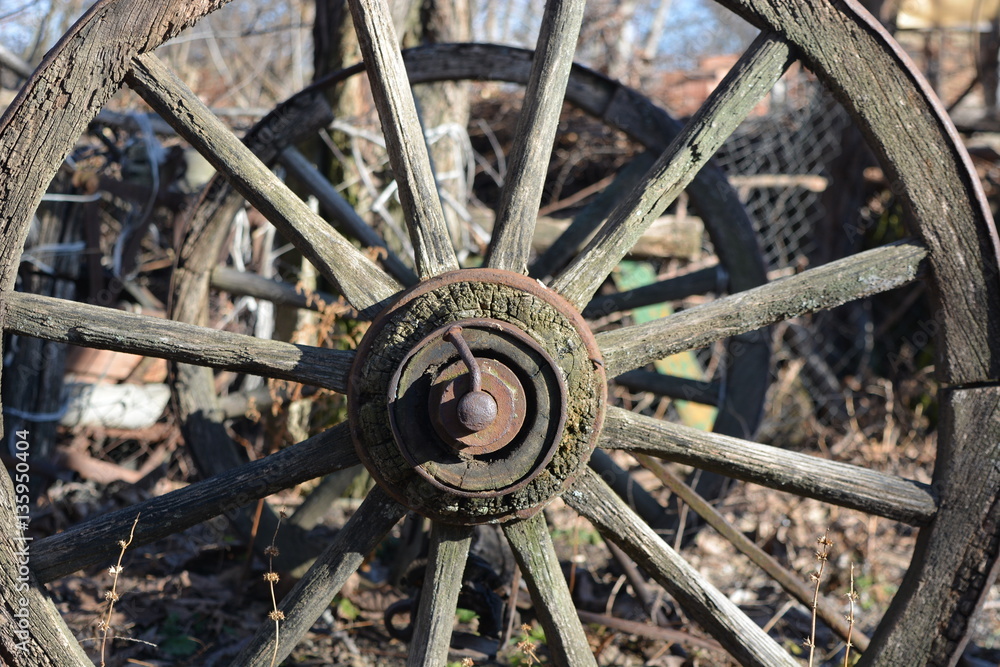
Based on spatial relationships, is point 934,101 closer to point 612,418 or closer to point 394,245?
point 612,418

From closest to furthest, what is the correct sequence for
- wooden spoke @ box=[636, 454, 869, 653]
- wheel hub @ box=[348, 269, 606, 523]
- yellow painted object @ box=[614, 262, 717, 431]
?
wheel hub @ box=[348, 269, 606, 523] → wooden spoke @ box=[636, 454, 869, 653] → yellow painted object @ box=[614, 262, 717, 431]

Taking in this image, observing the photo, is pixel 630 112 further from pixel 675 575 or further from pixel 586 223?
pixel 675 575

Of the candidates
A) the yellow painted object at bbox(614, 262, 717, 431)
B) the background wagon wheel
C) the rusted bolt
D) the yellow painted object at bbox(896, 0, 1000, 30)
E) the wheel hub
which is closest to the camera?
the rusted bolt

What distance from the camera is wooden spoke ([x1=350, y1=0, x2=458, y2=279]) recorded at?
1.73 metres

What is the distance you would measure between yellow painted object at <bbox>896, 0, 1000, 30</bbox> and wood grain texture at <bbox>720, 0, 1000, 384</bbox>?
3666mm

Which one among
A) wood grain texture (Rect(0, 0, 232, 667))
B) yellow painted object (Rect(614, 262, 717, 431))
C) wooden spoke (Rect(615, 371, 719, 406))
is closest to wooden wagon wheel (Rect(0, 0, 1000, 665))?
wood grain texture (Rect(0, 0, 232, 667))

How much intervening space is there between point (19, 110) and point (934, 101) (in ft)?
6.00

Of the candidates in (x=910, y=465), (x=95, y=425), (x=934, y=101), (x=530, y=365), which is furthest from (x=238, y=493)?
(x=910, y=465)

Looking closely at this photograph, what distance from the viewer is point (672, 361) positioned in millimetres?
4016

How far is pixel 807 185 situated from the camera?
4.73 metres

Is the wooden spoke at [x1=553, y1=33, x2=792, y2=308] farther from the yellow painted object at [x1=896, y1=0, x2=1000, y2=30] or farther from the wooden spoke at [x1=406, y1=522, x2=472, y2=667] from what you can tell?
the yellow painted object at [x1=896, y1=0, x2=1000, y2=30]

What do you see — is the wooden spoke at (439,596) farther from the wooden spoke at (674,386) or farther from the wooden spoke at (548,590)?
the wooden spoke at (674,386)

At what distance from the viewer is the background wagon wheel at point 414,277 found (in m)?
2.57

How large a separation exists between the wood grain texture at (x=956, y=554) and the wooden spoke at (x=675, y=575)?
23 cm
